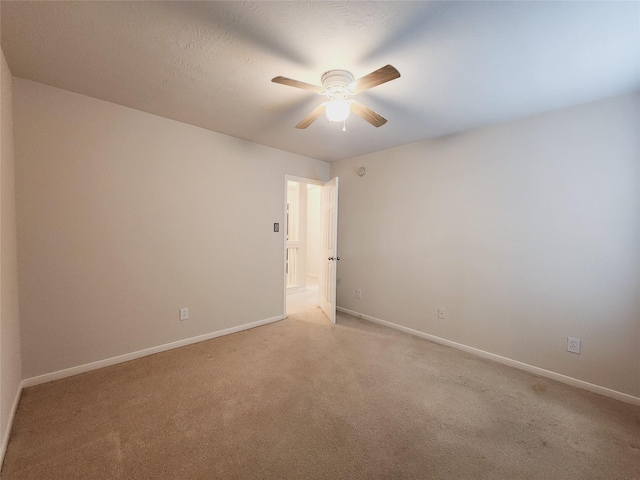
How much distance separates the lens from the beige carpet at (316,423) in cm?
144

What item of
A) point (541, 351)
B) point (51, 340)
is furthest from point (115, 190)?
point (541, 351)

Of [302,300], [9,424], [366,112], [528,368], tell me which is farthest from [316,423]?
[302,300]

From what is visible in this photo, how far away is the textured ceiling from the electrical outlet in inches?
79.9

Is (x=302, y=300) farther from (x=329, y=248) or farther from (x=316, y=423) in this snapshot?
(x=316, y=423)

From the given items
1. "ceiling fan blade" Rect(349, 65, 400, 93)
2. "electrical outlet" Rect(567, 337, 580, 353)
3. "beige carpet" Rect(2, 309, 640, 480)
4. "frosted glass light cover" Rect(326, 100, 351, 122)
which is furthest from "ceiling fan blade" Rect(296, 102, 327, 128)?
"electrical outlet" Rect(567, 337, 580, 353)

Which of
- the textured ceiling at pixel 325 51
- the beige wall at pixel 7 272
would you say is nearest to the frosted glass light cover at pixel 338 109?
the textured ceiling at pixel 325 51

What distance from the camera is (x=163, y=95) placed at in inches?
88.2

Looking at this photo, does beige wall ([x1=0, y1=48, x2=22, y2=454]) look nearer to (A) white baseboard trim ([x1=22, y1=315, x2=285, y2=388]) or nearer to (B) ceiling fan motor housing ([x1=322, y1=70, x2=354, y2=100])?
(A) white baseboard trim ([x1=22, y1=315, x2=285, y2=388])

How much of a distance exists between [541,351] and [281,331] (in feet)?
8.87

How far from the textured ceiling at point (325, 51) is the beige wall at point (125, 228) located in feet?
1.19

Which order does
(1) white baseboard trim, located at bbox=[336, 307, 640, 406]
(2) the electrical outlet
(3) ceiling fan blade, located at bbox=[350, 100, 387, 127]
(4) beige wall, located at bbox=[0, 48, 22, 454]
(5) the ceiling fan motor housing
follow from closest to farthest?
(4) beige wall, located at bbox=[0, 48, 22, 454]
(5) the ceiling fan motor housing
(3) ceiling fan blade, located at bbox=[350, 100, 387, 127]
(1) white baseboard trim, located at bbox=[336, 307, 640, 406]
(2) the electrical outlet

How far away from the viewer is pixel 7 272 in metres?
1.73

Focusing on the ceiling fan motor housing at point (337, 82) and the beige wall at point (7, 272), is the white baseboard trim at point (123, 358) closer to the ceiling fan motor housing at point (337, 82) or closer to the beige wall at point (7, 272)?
the beige wall at point (7, 272)

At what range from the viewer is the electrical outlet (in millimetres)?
2281
